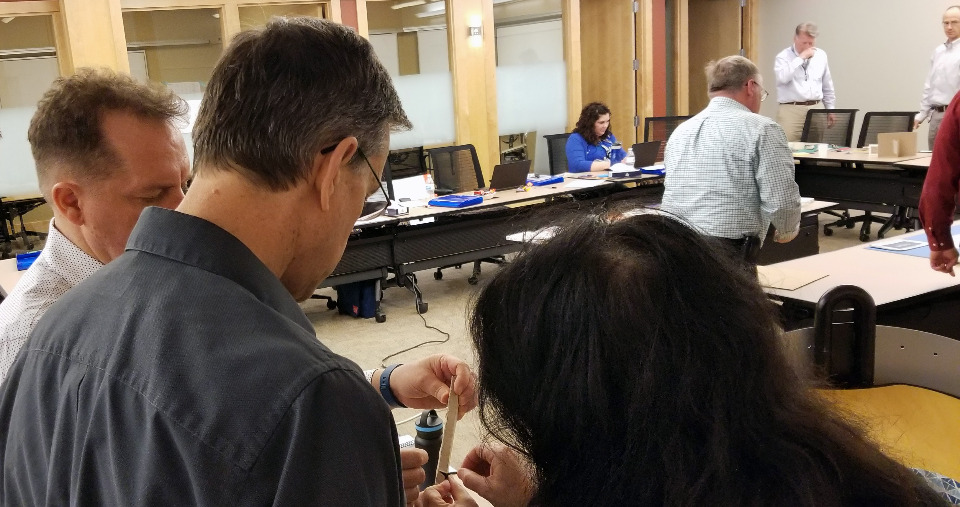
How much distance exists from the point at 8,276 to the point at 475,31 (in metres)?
6.55

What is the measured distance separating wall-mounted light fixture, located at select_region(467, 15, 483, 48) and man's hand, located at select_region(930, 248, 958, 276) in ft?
22.4

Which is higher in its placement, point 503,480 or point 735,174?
point 735,174

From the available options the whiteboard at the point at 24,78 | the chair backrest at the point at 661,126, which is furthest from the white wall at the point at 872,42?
the whiteboard at the point at 24,78

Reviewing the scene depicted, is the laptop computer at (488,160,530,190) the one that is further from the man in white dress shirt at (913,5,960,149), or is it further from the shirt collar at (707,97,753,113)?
the man in white dress shirt at (913,5,960,149)

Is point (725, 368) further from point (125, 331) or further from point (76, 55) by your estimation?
point (76, 55)

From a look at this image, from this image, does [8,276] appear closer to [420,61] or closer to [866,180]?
[420,61]

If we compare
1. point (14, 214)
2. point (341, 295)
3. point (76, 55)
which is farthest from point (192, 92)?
point (341, 295)

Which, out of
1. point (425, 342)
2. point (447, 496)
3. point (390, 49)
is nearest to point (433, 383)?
point (447, 496)

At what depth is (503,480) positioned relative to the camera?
3.64 feet

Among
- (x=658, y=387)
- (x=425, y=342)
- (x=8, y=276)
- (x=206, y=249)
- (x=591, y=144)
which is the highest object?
(x=206, y=249)

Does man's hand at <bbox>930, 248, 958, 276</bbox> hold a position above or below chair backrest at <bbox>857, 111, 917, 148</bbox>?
below

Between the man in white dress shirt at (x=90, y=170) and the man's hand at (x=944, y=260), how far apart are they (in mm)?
2902

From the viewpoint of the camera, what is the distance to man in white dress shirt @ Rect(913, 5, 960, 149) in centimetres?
810

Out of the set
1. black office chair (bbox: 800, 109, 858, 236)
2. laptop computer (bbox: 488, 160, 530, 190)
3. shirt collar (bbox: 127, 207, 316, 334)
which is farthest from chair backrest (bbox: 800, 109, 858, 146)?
shirt collar (bbox: 127, 207, 316, 334)
